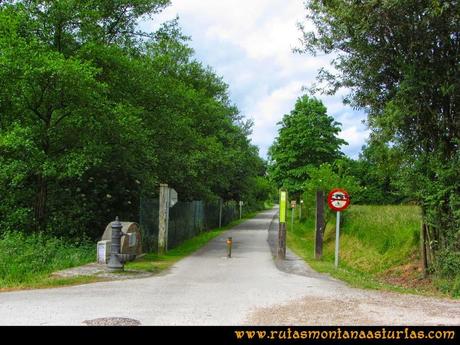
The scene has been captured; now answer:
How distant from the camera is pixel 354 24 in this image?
46.1 ft

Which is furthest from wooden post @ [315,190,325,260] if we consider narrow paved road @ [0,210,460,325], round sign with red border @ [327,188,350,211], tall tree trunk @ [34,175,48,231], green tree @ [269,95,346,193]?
green tree @ [269,95,346,193]

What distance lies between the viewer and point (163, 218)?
20.0 metres

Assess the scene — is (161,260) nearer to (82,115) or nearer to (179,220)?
(82,115)

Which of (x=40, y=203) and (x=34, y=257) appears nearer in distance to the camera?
(x=34, y=257)

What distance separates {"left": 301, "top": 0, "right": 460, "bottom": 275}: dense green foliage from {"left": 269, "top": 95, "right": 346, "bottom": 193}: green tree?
30550 millimetres

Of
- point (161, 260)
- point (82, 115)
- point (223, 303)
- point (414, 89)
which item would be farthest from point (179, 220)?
point (223, 303)

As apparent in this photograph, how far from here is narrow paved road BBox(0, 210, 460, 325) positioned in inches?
301

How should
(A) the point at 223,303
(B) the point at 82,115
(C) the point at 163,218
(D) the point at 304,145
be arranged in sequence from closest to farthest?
1. (A) the point at 223,303
2. (B) the point at 82,115
3. (C) the point at 163,218
4. (D) the point at 304,145

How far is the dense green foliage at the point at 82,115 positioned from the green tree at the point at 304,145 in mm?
24464

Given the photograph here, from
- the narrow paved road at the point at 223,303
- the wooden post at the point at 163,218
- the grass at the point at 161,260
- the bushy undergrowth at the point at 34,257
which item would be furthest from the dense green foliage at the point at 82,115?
the narrow paved road at the point at 223,303

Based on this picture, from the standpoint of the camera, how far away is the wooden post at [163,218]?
1966 centimetres

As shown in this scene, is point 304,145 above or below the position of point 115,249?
above

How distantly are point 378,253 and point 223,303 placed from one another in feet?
40.3

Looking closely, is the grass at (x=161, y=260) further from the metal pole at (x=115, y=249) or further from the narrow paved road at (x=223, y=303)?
the narrow paved road at (x=223, y=303)
